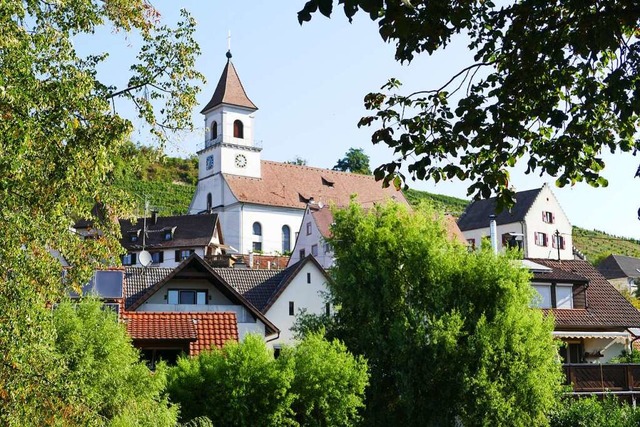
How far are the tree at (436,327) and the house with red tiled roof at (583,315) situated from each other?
39.0ft

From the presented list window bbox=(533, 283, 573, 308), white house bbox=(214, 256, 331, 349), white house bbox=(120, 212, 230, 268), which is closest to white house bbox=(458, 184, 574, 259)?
white house bbox=(120, 212, 230, 268)

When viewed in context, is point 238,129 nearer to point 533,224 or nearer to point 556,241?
point 533,224

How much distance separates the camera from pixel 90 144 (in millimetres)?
14922

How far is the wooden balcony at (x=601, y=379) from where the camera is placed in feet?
109

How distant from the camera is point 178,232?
7731 centimetres

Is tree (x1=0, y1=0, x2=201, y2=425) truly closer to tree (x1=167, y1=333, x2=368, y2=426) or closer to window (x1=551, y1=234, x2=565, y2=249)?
tree (x1=167, y1=333, x2=368, y2=426)

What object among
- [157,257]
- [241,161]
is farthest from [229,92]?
[157,257]

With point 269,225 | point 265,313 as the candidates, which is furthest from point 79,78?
point 269,225

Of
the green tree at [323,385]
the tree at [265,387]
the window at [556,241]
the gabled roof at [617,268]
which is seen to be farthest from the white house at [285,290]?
the gabled roof at [617,268]

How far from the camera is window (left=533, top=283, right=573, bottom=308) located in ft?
147

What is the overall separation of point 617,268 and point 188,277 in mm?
74964

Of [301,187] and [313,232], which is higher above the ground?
[301,187]

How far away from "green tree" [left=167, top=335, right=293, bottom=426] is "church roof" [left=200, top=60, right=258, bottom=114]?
6886cm

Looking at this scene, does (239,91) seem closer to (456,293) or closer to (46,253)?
(456,293)
